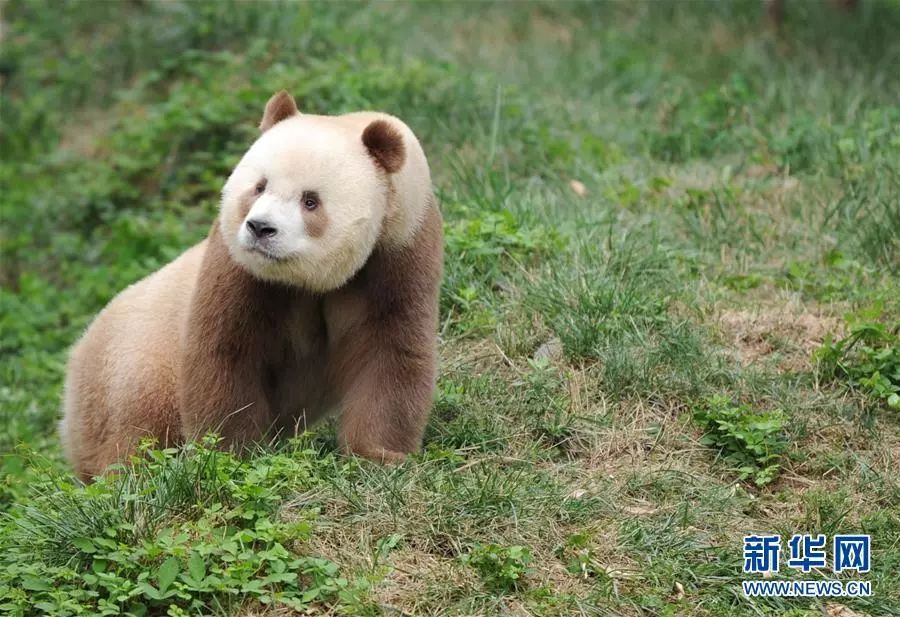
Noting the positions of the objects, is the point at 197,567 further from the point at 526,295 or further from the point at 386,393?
the point at 526,295

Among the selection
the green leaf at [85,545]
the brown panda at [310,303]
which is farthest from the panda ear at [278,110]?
the green leaf at [85,545]

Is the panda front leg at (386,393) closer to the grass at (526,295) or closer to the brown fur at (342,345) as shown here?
the brown fur at (342,345)

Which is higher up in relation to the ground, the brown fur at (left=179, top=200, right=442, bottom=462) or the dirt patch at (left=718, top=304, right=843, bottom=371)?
the brown fur at (left=179, top=200, right=442, bottom=462)

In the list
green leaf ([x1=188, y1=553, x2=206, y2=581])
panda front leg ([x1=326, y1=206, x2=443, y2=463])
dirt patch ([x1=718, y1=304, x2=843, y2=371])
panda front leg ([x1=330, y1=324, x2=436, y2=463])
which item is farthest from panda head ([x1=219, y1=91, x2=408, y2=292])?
dirt patch ([x1=718, y1=304, x2=843, y2=371])

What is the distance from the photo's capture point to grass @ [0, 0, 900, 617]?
173 inches

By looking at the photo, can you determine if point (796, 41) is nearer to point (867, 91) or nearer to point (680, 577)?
point (867, 91)

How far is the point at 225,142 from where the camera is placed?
9445 mm

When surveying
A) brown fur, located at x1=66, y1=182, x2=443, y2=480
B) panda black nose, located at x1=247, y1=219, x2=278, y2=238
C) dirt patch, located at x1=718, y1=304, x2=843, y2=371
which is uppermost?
panda black nose, located at x1=247, y1=219, x2=278, y2=238

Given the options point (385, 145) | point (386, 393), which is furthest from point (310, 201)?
point (386, 393)

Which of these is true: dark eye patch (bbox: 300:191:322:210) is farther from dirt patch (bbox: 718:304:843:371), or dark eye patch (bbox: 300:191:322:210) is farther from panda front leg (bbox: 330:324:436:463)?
dirt patch (bbox: 718:304:843:371)

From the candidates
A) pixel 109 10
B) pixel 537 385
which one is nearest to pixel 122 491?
pixel 537 385

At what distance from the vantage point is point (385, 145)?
4.83 metres

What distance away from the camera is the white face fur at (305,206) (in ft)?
15.0

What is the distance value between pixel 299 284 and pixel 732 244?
3.14 metres
